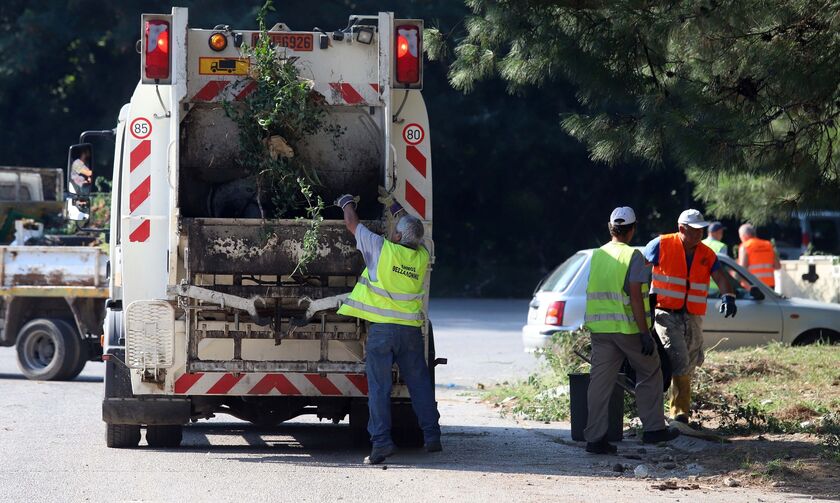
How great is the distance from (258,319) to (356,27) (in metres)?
2.07

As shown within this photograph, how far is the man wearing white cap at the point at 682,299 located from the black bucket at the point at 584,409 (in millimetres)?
641

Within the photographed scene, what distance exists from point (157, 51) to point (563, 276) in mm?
6419

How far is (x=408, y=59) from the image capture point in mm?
8648

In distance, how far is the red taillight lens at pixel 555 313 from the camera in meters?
13.3

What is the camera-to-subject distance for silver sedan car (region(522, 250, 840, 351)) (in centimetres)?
1363

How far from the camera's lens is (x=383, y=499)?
7.14 metres

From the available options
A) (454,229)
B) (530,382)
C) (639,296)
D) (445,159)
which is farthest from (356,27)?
(454,229)

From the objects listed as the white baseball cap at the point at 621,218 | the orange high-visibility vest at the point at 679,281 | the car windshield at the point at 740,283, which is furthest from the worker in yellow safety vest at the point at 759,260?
the white baseball cap at the point at 621,218

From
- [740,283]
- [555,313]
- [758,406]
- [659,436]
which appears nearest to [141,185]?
[659,436]

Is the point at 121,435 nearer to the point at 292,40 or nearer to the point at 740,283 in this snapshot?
the point at 292,40

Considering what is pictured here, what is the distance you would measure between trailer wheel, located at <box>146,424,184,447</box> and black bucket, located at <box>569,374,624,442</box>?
9.38ft

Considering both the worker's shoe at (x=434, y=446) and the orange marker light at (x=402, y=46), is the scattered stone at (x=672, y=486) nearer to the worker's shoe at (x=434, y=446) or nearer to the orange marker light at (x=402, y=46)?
the worker's shoe at (x=434, y=446)

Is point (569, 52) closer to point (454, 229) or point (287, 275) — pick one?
point (287, 275)

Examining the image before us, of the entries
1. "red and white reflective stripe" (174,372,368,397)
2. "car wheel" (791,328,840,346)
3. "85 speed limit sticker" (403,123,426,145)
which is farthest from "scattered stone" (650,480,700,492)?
"car wheel" (791,328,840,346)
